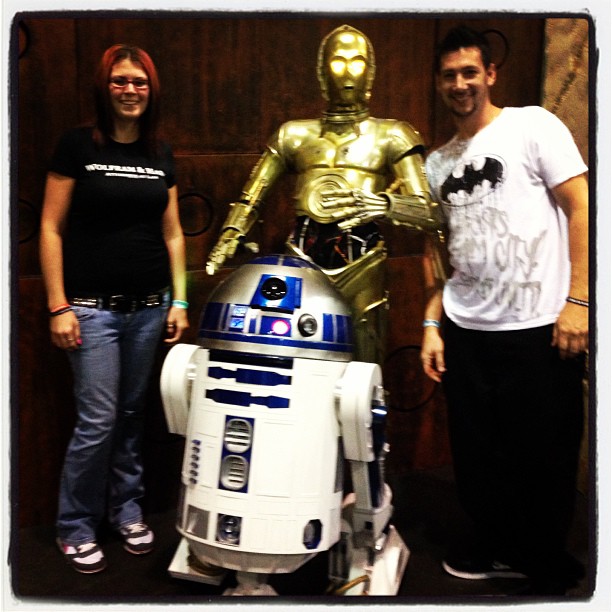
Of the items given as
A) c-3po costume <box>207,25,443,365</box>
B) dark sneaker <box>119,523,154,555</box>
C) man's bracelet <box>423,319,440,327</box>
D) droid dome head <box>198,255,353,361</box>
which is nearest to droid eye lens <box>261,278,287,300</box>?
droid dome head <box>198,255,353,361</box>

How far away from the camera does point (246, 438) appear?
158 centimetres

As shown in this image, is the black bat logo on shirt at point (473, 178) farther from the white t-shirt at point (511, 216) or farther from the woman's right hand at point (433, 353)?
the woman's right hand at point (433, 353)

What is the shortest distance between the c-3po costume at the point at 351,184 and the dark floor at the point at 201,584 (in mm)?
570

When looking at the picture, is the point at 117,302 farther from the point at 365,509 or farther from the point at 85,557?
the point at 365,509

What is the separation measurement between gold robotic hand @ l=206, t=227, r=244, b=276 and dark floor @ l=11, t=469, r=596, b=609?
808 mm

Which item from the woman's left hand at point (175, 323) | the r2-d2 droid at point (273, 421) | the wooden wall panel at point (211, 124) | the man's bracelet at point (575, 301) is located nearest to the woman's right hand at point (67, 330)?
the wooden wall panel at point (211, 124)

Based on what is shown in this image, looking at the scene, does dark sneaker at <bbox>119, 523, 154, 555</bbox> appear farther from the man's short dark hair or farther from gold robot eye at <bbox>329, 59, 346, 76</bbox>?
the man's short dark hair

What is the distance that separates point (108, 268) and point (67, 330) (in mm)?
192

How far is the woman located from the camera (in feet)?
5.79

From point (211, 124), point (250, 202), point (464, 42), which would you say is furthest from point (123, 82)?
point (464, 42)

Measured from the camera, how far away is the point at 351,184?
1820mm

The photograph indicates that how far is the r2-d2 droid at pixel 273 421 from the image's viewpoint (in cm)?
158

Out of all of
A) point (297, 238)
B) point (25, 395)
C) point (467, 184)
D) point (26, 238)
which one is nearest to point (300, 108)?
point (297, 238)

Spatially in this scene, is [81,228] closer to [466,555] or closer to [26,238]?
[26,238]
